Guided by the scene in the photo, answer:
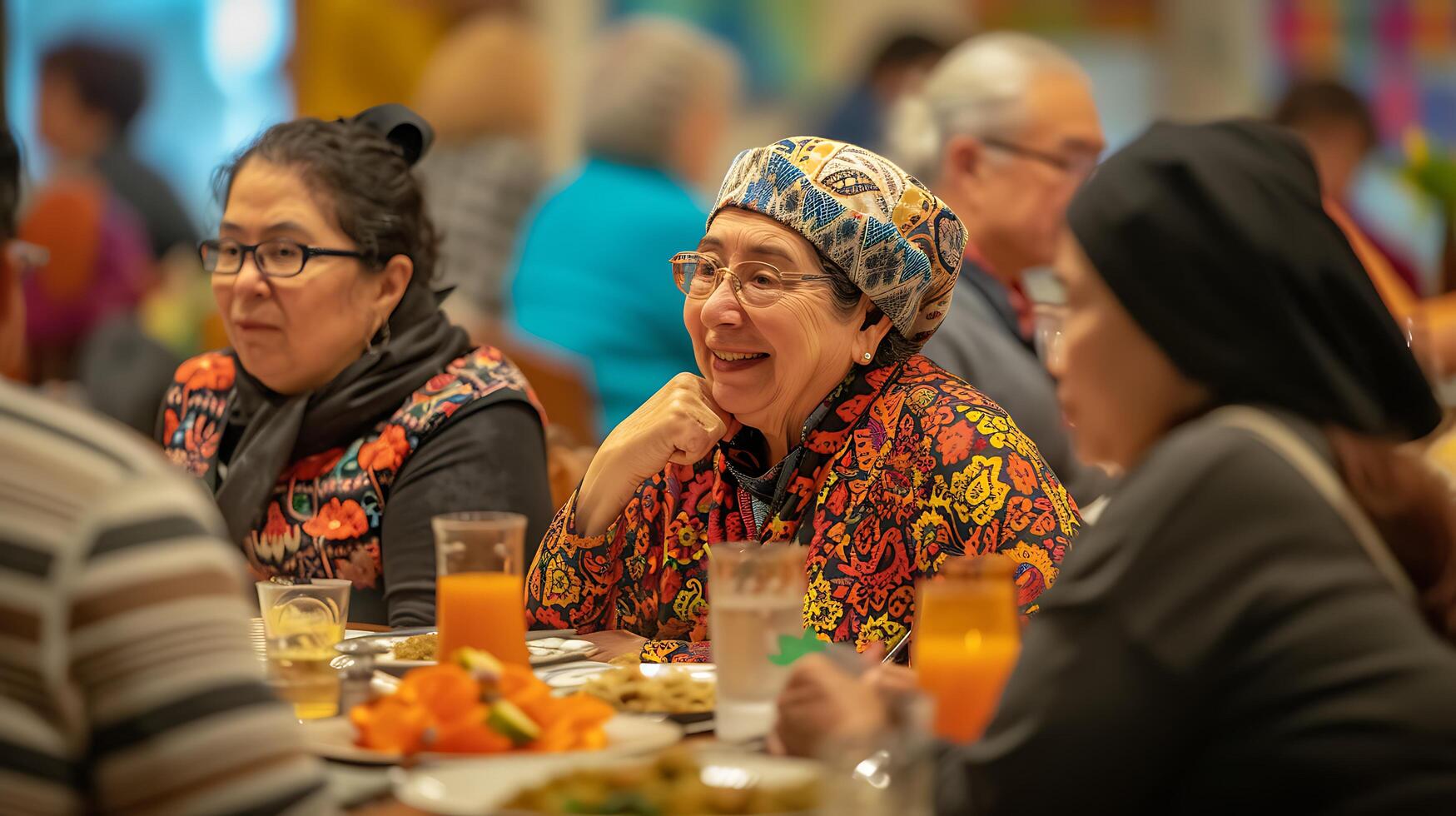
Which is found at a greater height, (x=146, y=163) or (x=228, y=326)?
(x=146, y=163)

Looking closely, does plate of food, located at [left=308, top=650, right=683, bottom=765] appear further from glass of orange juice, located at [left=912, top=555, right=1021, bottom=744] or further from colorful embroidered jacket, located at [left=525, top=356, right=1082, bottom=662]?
colorful embroidered jacket, located at [left=525, top=356, right=1082, bottom=662]

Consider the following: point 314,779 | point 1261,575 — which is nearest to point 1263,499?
point 1261,575

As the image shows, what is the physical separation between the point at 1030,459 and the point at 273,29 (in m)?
6.92

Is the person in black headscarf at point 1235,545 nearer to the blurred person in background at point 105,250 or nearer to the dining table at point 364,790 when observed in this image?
the dining table at point 364,790

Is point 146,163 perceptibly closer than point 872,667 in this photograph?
No

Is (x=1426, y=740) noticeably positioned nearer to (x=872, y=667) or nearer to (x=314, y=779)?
(x=872, y=667)

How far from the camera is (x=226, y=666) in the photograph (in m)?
1.17

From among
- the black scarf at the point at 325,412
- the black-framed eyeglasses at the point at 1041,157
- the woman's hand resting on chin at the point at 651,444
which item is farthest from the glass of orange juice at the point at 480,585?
the black-framed eyeglasses at the point at 1041,157

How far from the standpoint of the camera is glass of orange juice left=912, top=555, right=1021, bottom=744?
5.33 ft

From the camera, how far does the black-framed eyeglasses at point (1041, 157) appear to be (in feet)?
12.6

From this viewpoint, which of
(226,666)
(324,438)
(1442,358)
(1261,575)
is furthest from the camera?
(1442,358)

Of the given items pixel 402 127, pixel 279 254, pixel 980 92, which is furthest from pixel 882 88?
pixel 279 254

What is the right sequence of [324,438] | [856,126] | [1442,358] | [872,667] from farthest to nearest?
[856,126]
[1442,358]
[324,438]
[872,667]

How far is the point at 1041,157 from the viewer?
385 cm
